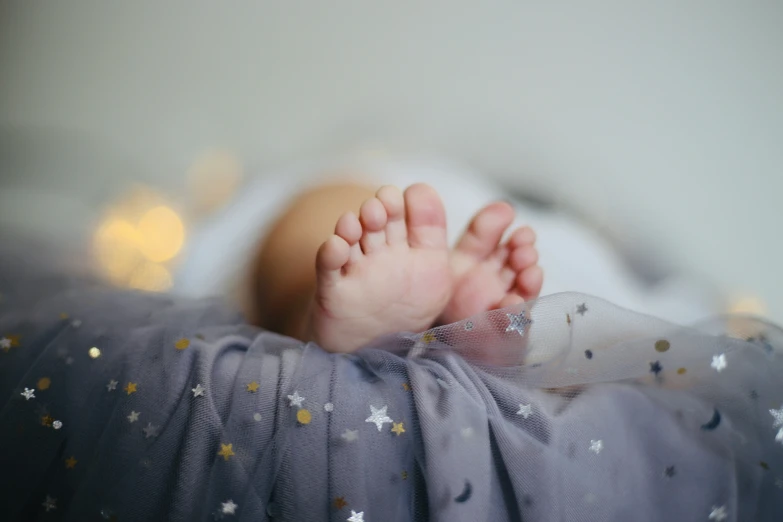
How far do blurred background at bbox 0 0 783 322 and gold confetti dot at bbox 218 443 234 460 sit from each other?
0.38 m

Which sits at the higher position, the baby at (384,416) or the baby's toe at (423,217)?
the baby's toe at (423,217)

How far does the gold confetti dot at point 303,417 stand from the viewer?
0.43 meters

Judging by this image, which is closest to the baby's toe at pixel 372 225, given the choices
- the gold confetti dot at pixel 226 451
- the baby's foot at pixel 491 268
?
the baby's foot at pixel 491 268

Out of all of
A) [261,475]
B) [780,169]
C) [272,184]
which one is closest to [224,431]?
[261,475]

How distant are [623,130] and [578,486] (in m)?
0.57

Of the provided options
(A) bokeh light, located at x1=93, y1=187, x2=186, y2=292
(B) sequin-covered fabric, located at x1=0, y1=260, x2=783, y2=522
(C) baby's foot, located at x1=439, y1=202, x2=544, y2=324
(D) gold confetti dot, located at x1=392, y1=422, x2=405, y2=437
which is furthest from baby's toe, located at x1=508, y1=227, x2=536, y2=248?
(A) bokeh light, located at x1=93, y1=187, x2=186, y2=292

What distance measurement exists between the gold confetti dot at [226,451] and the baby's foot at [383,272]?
169 millimetres

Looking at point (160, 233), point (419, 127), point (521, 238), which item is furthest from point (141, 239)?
point (521, 238)

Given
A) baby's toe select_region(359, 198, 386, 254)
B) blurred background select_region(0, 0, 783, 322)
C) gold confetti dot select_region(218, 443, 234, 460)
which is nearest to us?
gold confetti dot select_region(218, 443, 234, 460)

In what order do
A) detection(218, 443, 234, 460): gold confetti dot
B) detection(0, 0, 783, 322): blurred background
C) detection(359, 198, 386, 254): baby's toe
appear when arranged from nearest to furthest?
detection(218, 443, 234, 460): gold confetti dot
detection(359, 198, 386, 254): baby's toe
detection(0, 0, 783, 322): blurred background

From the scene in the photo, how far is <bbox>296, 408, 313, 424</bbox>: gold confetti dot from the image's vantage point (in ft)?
1.41

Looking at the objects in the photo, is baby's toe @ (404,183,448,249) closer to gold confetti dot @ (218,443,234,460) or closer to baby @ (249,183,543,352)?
baby @ (249,183,543,352)

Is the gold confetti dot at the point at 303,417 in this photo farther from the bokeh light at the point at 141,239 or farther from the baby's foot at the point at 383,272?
the bokeh light at the point at 141,239

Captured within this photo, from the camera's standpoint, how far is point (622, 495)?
435 millimetres
